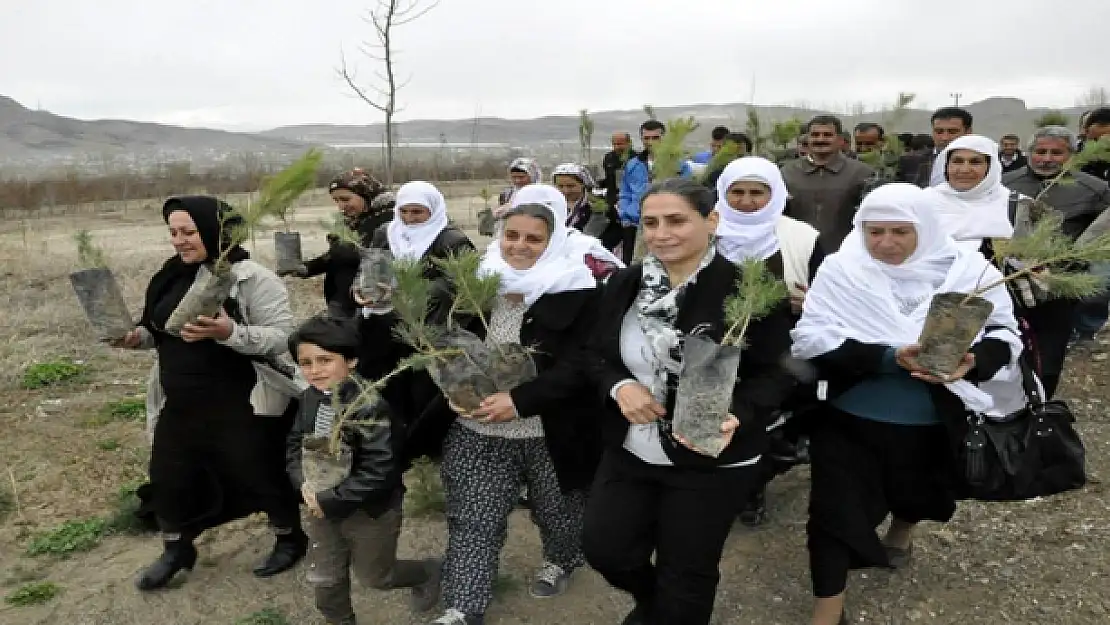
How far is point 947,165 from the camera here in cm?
367

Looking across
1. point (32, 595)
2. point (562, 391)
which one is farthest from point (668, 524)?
Answer: point (32, 595)

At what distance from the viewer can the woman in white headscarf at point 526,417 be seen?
102 inches

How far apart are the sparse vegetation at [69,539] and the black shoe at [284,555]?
2.92 feet

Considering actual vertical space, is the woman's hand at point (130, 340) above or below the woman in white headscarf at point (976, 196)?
below

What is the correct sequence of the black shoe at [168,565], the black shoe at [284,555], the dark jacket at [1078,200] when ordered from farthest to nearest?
the dark jacket at [1078,200] < the black shoe at [284,555] < the black shoe at [168,565]

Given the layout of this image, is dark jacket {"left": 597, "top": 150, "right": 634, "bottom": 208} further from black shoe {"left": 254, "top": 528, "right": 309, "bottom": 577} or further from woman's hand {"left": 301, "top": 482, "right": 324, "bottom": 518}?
woman's hand {"left": 301, "top": 482, "right": 324, "bottom": 518}

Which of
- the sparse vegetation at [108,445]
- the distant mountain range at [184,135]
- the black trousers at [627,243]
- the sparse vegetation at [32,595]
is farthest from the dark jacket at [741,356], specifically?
the distant mountain range at [184,135]

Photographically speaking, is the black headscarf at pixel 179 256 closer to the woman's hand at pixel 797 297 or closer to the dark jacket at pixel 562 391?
the dark jacket at pixel 562 391

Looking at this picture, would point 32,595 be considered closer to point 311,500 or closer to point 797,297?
point 311,500

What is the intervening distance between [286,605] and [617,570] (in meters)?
1.46

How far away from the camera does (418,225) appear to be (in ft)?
12.0

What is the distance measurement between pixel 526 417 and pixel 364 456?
1.74ft

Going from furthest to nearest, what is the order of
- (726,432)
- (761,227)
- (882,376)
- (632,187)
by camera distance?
(632,187) → (761,227) → (882,376) → (726,432)

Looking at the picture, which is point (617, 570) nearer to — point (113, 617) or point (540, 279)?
point (540, 279)
